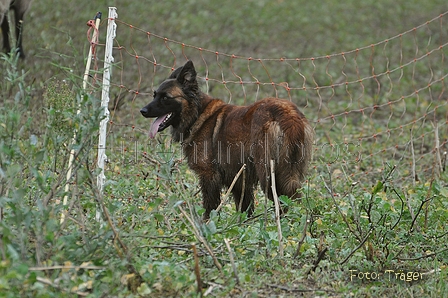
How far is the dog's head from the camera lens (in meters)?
6.61

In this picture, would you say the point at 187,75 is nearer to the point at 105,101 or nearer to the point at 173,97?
the point at 173,97

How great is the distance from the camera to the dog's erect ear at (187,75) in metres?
6.58

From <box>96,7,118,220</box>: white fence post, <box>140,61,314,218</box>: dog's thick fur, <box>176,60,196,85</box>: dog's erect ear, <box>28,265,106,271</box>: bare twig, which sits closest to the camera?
<box>28,265,106,271</box>: bare twig

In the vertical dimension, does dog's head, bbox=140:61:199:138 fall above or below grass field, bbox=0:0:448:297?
above

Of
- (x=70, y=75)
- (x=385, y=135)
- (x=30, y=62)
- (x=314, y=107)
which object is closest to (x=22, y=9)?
(x=30, y=62)

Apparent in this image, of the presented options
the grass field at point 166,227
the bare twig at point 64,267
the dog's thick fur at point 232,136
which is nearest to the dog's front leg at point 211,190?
the dog's thick fur at point 232,136

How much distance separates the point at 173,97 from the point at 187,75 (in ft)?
0.87

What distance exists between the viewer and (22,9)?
1248cm

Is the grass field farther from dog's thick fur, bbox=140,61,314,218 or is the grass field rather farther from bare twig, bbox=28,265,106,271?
dog's thick fur, bbox=140,61,314,218

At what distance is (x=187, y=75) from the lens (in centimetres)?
663

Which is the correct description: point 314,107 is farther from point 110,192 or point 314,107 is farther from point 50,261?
point 50,261

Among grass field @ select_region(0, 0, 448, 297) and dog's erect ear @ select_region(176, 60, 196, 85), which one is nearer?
grass field @ select_region(0, 0, 448, 297)

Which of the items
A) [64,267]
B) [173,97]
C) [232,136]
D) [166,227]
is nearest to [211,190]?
[232,136]

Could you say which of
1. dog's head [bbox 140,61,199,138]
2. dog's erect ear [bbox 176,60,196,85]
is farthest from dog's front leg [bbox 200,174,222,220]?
dog's erect ear [bbox 176,60,196,85]
